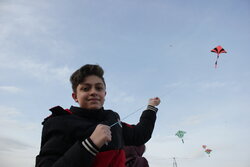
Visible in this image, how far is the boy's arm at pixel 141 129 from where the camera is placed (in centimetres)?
300

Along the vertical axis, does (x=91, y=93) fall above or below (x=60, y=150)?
above

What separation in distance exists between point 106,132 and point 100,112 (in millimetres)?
576

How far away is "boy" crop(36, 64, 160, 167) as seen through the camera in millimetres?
2066

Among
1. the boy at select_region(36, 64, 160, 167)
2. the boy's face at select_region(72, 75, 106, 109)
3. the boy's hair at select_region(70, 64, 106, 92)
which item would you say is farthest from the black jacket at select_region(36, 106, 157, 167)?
the boy's hair at select_region(70, 64, 106, 92)

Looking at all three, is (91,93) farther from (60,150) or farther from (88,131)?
(60,150)

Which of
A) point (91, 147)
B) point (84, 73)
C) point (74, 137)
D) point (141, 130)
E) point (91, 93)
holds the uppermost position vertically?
point (84, 73)

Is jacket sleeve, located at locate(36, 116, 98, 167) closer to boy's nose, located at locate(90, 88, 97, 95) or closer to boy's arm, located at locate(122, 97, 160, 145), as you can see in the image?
boy's nose, located at locate(90, 88, 97, 95)

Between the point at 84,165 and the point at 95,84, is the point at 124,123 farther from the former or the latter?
the point at 84,165

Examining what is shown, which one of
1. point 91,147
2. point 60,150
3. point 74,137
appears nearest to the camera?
point 91,147

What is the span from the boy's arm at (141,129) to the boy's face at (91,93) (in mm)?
553

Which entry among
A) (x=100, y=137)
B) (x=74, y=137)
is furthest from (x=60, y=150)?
(x=100, y=137)

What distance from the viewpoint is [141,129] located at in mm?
3014

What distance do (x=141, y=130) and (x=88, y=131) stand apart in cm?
87

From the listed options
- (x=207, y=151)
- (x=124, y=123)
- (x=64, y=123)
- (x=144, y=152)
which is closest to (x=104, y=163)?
(x=64, y=123)
